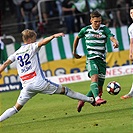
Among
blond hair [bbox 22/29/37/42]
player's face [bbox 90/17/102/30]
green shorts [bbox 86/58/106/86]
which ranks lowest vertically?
green shorts [bbox 86/58/106/86]

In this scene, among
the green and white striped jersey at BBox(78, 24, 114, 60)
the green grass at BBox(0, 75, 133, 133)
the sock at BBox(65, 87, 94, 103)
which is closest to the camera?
the green grass at BBox(0, 75, 133, 133)

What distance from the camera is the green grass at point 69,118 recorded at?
12.0 meters

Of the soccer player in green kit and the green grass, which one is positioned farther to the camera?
the soccer player in green kit

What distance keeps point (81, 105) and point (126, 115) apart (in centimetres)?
162

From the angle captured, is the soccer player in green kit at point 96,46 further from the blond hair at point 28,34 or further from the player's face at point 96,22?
the blond hair at point 28,34

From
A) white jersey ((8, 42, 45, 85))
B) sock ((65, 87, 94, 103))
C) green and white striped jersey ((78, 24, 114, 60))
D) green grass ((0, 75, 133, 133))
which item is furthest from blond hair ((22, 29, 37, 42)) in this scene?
green and white striped jersey ((78, 24, 114, 60))

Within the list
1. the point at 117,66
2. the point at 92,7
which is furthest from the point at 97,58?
the point at 92,7

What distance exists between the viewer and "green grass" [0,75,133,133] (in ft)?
39.3

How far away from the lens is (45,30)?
26.8m

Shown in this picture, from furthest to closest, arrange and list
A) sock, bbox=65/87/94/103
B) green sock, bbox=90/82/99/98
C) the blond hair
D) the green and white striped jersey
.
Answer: the green and white striped jersey < green sock, bbox=90/82/99/98 < sock, bbox=65/87/94/103 < the blond hair

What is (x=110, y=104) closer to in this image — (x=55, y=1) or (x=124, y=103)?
(x=124, y=103)

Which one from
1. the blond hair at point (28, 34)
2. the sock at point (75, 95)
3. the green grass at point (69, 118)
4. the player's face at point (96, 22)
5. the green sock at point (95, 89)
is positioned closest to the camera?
the green grass at point (69, 118)

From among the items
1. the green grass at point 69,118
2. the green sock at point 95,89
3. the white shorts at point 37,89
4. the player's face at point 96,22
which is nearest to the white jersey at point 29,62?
the white shorts at point 37,89

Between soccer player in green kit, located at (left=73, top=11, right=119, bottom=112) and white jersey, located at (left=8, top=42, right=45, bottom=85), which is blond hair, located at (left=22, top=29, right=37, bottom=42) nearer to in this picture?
white jersey, located at (left=8, top=42, right=45, bottom=85)
